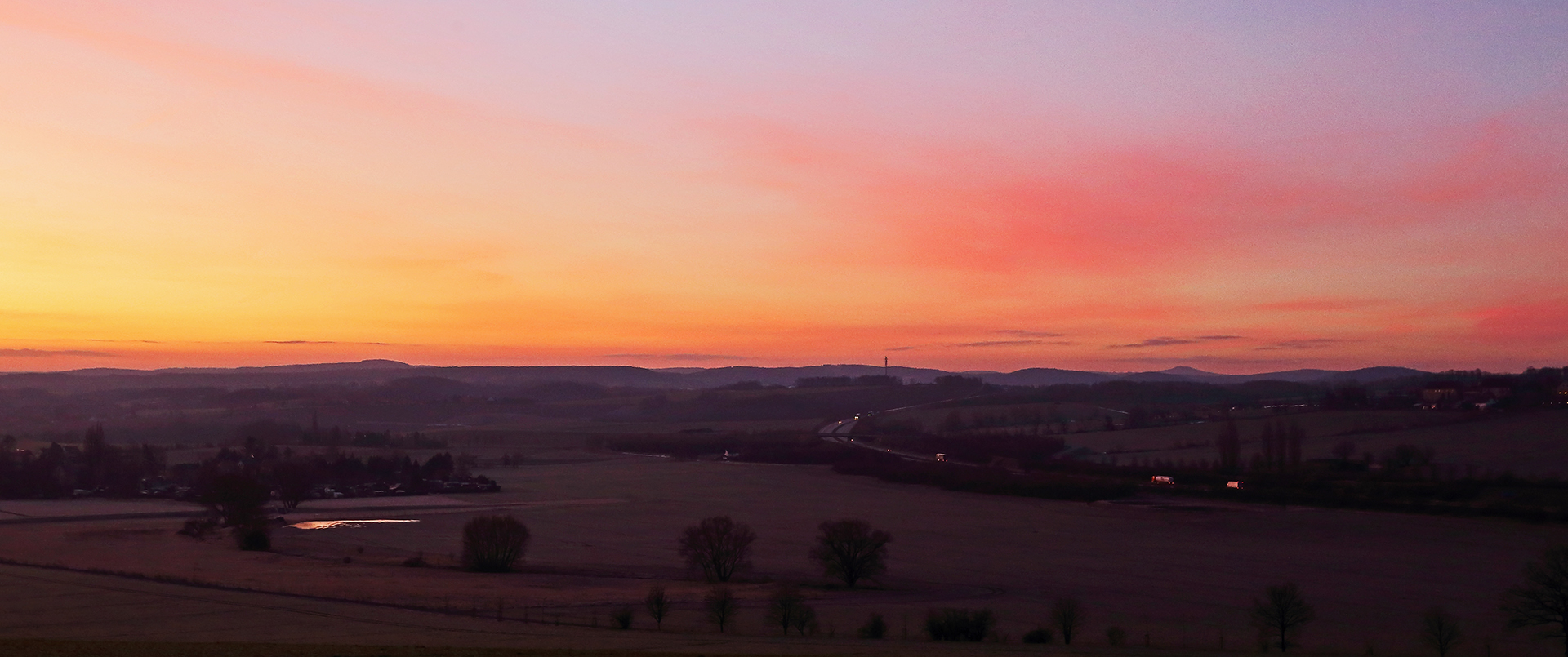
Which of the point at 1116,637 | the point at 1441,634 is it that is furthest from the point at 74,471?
the point at 1441,634

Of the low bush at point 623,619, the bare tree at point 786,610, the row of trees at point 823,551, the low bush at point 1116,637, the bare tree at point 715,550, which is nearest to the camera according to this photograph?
the low bush at point 1116,637

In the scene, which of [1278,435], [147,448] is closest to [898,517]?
[1278,435]

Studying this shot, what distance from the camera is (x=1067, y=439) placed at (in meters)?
111

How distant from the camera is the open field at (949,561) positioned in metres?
34.1

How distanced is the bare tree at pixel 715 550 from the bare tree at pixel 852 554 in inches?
120

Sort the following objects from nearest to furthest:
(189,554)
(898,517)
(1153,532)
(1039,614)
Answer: (1039,614)
(189,554)
(1153,532)
(898,517)

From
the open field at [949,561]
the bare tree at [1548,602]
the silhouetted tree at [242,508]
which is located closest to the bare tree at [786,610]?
the open field at [949,561]

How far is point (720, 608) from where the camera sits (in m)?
31.2

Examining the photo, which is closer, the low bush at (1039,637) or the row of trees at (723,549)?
the low bush at (1039,637)

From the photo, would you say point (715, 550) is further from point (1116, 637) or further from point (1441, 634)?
point (1441, 634)

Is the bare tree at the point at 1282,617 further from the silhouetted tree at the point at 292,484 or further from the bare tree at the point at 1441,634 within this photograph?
the silhouetted tree at the point at 292,484

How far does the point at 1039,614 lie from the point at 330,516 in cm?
4524

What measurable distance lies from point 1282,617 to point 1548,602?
8.38m

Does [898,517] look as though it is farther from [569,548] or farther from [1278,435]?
[1278,435]
